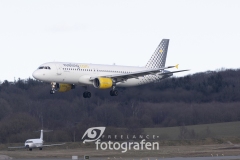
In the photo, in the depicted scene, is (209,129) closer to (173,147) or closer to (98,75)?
(173,147)

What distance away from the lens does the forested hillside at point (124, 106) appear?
75.8 metres

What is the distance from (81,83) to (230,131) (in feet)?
79.3

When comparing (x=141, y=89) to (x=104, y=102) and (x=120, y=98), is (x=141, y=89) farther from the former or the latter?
(x=104, y=102)

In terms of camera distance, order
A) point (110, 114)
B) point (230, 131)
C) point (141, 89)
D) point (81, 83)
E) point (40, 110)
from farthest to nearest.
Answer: point (40, 110)
point (110, 114)
point (230, 131)
point (141, 89)
point (81, 83)

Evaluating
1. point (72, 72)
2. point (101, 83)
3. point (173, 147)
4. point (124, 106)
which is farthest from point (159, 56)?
point (72, 72)

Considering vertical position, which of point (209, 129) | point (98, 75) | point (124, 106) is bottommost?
point (209, 129)

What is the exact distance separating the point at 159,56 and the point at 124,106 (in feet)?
42.5

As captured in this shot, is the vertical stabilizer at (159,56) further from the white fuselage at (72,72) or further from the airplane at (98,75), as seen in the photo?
the white fuselage at (72,72)

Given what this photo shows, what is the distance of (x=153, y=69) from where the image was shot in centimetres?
6662

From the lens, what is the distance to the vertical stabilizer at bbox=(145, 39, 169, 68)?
7238cm

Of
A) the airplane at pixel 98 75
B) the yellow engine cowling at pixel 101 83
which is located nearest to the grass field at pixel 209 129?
the airplane at pixel 98 75

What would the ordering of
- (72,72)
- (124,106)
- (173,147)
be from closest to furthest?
(72,72), (173,147), (124,106)

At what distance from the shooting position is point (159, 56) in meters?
73.7

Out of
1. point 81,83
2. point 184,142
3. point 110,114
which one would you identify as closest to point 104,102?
point 110,114
